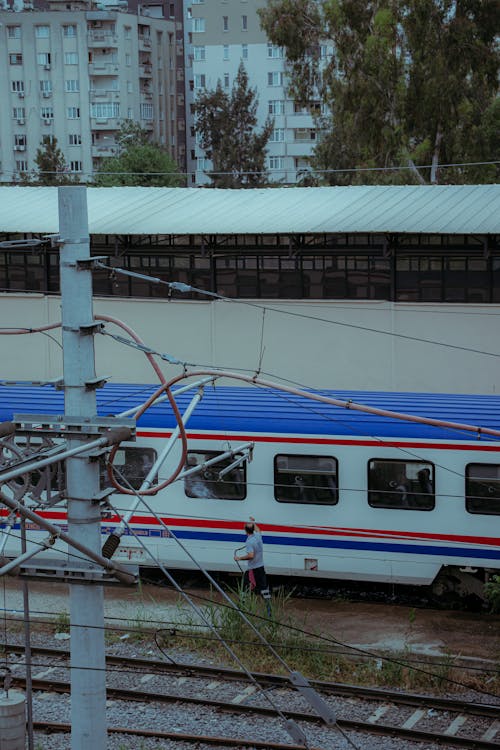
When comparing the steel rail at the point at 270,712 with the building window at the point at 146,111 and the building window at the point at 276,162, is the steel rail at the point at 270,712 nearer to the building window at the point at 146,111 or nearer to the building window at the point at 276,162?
the building window at the point at 276,162

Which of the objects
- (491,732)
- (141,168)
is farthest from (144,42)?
(491,732)

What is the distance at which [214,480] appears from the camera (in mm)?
15789

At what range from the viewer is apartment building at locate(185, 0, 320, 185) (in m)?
68.3

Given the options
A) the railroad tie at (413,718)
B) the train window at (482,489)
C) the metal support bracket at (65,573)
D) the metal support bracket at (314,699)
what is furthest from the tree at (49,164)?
the metal support bracket at (314,699)

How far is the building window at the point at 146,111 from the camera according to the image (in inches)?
2827

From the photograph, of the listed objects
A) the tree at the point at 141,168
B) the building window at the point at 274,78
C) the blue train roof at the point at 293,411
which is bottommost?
the blue train roof at the point at 293,411

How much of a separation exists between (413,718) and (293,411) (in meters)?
4.99

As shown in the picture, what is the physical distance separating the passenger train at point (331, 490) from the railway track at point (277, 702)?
2.01m

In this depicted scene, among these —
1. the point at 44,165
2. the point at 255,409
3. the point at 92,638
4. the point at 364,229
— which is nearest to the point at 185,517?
the point at 255,409

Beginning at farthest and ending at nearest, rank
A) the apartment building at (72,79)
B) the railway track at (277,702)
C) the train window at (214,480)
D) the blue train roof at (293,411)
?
the apartment building at (72,79)
the train window at (214,480)
the blue train roof at (293,411)
the railway track at (277,702)

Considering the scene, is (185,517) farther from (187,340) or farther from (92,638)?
(187,340)

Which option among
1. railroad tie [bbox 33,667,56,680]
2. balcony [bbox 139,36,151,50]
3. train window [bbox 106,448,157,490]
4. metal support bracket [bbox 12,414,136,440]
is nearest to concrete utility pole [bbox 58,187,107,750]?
metal support bracket [bbox 12,414,136,440]

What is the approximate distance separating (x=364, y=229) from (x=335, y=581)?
819 cm

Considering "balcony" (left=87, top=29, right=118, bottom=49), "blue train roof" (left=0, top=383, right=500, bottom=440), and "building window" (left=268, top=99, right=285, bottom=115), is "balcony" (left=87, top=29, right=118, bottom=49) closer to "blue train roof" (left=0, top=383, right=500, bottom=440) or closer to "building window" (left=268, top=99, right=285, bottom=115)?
"building window" (left=268, top=99, right=285, bottom=115)
